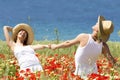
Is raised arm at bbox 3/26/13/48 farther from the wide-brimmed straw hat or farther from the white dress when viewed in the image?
the wide-brimmed straw hat

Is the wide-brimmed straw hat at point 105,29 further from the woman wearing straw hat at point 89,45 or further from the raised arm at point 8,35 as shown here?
the raised arm at point 8,35

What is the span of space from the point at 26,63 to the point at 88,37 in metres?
1.32

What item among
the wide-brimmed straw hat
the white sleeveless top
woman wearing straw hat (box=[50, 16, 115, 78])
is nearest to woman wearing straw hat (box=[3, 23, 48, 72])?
woman wearing straw hat (box=[50, 16, 115, 78])

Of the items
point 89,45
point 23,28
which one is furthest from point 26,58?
point 89,45

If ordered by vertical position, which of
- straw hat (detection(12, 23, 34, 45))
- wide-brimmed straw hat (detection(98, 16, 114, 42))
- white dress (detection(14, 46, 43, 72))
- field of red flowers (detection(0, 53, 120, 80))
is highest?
straw hat (detection(12, 23, 34, 45))

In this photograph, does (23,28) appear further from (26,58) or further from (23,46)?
(26,58)

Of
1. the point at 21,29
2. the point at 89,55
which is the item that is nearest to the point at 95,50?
the point at 89,55

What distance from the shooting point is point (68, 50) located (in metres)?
13.5

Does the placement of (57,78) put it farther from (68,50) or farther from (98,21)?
(68,50)

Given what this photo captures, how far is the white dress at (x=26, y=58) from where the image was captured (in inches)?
299

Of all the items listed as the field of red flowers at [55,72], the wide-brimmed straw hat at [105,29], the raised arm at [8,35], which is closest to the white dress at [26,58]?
the field of red flowers at [55,72]

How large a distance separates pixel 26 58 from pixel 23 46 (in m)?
0.33

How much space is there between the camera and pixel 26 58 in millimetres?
7719

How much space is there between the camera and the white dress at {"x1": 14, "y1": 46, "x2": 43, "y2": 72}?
759 centimetres
